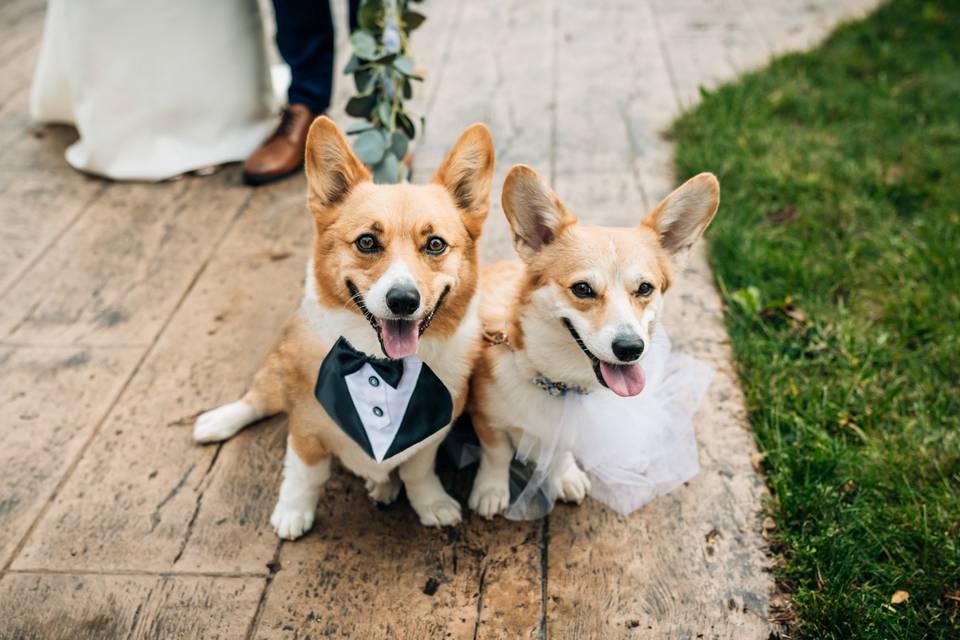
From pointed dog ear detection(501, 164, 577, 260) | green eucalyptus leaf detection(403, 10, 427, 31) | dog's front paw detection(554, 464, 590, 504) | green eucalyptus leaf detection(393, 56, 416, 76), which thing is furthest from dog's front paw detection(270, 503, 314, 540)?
green eucalyptus leaf detection(403, 10, 427, 31)

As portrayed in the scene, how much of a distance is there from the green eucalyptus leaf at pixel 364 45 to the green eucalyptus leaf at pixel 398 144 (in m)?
0.29

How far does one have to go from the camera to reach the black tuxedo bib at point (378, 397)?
1878 mm

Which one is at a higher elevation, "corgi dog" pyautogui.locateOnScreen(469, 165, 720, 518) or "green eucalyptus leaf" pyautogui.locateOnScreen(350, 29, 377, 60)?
"green eucalyptus leaf" pyautogui.locateOnScreen(350, 29, 377, 60)

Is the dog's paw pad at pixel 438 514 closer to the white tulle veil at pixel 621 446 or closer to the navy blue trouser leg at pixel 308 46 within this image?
the white tulle veil at pixel 621 446

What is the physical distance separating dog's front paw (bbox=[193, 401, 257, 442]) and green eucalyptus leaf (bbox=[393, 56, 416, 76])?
1.36m

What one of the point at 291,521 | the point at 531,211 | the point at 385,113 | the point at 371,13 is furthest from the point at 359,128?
the point at 291,521

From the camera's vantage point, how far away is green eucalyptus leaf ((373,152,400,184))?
269cm

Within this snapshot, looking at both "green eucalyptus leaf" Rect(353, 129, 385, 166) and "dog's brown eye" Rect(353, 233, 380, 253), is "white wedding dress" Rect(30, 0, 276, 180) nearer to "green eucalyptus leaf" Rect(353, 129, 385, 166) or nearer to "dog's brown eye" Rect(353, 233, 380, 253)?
"green eucalyptus leaf" Rect(353, 129, 385, 166)

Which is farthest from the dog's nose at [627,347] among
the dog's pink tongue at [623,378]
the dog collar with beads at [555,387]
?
the dog collar with beads at [555,387]

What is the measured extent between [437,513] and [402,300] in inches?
30.5

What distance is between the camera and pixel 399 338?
182 cm

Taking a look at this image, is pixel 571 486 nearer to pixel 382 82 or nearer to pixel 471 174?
pixel 471 174

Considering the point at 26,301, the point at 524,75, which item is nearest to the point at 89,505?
the point at 26,301

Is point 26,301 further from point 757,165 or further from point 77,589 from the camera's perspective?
point 757,165
